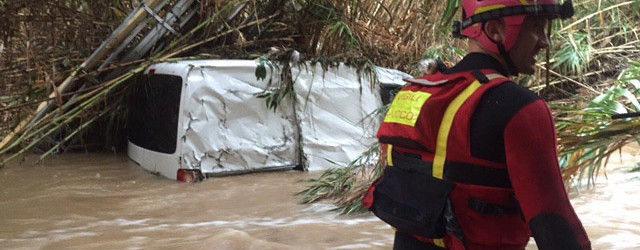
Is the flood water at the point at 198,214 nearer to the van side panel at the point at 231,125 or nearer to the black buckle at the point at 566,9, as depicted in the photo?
the van side panel at the point at 231,125

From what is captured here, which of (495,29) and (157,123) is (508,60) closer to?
(495,29)

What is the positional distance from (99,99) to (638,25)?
283 inches

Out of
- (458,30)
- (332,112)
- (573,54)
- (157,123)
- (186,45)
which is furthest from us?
(573,54)

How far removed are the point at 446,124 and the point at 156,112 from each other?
18.1ft

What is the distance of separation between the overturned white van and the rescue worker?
15.9 ft

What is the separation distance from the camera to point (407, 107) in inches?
63.7

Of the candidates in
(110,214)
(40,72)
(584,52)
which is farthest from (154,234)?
(584,52)

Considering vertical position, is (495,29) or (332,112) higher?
(495,29)

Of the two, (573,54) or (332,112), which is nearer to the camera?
(332,112)

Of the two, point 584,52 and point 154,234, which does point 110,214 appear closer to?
point 154,234

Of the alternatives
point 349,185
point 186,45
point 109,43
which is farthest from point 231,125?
point 109,43

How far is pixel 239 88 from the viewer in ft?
21.5

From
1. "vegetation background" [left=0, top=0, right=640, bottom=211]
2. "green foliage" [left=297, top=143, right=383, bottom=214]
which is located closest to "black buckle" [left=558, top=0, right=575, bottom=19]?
"green foliage" [left=297, top=143, right=383, bottom=214]

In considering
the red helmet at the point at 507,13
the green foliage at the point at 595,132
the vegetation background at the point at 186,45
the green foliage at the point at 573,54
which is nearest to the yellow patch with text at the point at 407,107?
the red helmet at the point at 507,13
